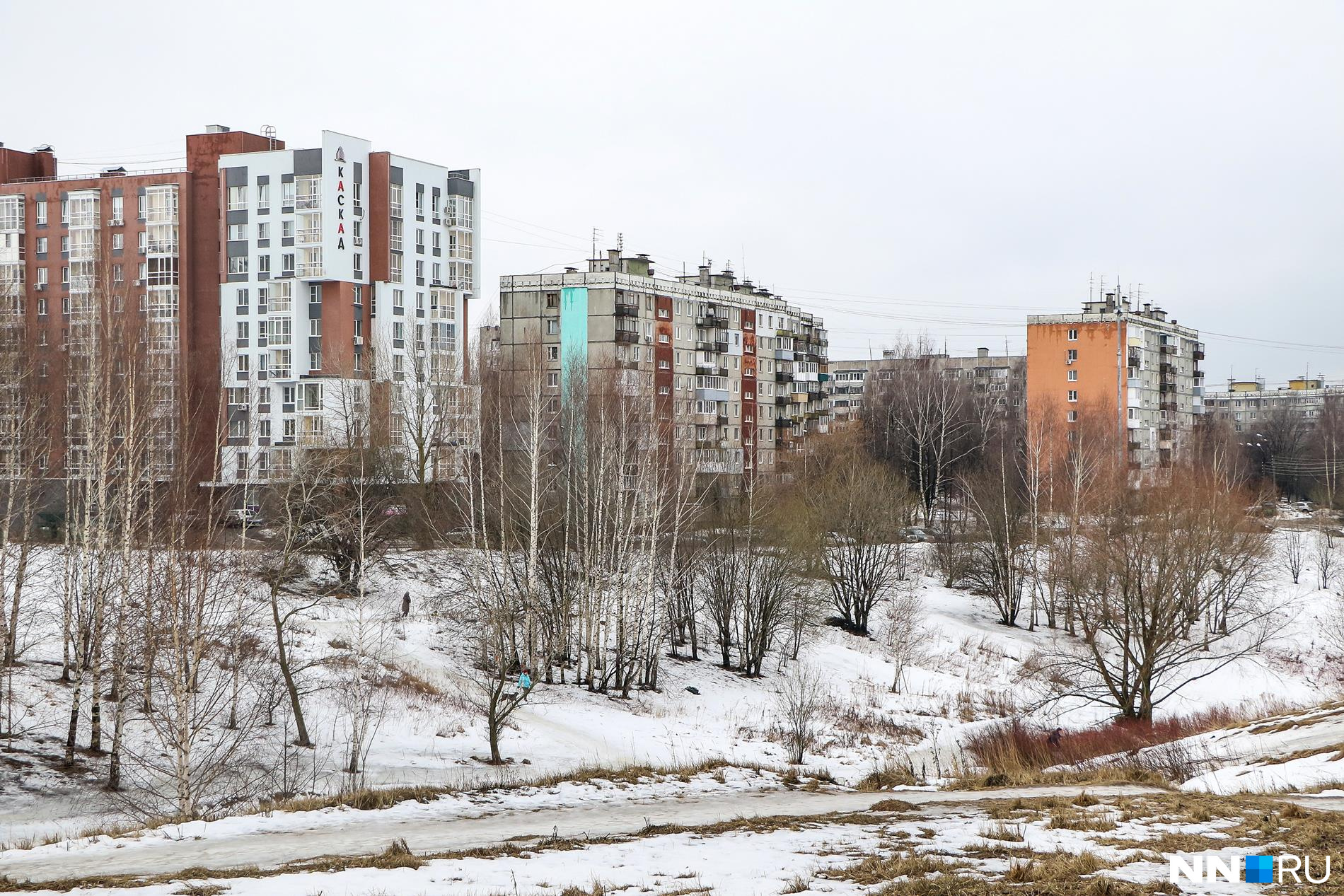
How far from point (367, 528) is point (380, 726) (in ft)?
43.7

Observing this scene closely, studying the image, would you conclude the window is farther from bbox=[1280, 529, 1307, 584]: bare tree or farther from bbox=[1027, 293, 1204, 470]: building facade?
bbox=[1280, 529, 1307, 584]: bare tree

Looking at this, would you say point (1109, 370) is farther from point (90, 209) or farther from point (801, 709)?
point (90, 209)

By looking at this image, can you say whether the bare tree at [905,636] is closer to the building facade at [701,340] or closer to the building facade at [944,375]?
the building facade at [701,340]

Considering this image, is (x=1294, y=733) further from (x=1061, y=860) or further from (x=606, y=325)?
(x=606, y=325)

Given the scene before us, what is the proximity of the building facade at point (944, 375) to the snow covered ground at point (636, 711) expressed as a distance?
177 ft

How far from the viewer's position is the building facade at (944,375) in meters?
121

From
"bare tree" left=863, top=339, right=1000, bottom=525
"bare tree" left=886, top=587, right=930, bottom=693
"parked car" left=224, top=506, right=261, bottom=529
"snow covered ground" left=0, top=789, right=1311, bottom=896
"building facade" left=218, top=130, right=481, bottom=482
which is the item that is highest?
"building facade" left=218, top=130, right=481, bottom=482

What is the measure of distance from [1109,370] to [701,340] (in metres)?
36.4

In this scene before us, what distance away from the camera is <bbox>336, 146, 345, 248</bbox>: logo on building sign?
65438 millimetres

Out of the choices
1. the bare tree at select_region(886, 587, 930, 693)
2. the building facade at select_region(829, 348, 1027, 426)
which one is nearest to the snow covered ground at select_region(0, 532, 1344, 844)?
the bare tree at select_region(886, 587, 930, 693)

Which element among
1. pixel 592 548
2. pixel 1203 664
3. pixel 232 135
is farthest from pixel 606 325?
pixel 1203 664

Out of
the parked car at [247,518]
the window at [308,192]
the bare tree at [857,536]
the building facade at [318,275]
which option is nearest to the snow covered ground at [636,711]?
the bare tree at [857,536]

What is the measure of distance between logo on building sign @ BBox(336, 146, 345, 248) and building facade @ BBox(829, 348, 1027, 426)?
Answer: 53656 mm

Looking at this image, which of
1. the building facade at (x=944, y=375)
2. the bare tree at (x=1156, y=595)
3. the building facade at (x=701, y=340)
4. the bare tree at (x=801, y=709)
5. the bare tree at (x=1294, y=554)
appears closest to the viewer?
the bare tree at (x=801, y=709)
